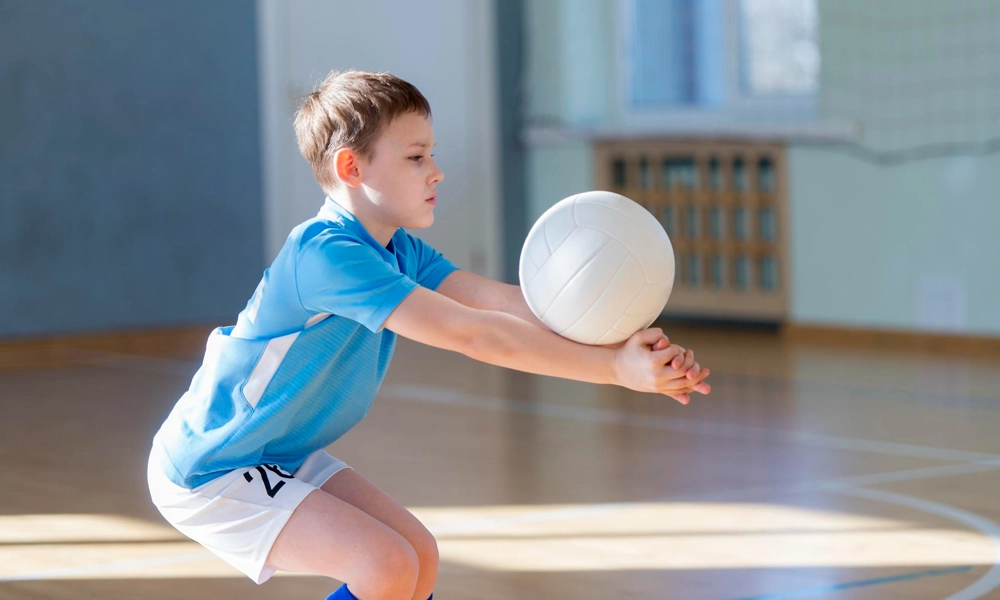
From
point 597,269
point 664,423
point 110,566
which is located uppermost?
point 597,269

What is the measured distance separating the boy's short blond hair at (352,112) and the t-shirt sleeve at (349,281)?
129 mm

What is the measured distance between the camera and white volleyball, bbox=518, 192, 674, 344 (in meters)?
1.59

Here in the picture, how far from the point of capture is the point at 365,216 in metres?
1.71

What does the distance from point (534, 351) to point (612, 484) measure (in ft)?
5.42

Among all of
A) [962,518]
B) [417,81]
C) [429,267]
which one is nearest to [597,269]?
[429,267]

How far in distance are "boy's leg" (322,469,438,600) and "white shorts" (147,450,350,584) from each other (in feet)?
0.26

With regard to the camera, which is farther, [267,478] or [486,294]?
[486,294]

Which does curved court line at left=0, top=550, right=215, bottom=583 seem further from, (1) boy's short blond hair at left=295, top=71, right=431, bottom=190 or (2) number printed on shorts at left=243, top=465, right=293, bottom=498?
(1) boy's short blond hair at left=295, top=71, right=431, bottom=190

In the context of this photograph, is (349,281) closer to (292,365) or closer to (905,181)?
(292,365)

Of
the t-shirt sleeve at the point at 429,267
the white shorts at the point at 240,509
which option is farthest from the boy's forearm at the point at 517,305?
the white shorts at the point at 240,509

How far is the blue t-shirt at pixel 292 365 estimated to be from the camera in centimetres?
160

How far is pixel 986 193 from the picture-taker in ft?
17.2

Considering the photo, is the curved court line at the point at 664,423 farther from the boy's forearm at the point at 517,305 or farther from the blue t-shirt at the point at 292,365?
the blue t-shirt at the point at 292,365

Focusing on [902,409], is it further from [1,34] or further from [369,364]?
[1,34]
